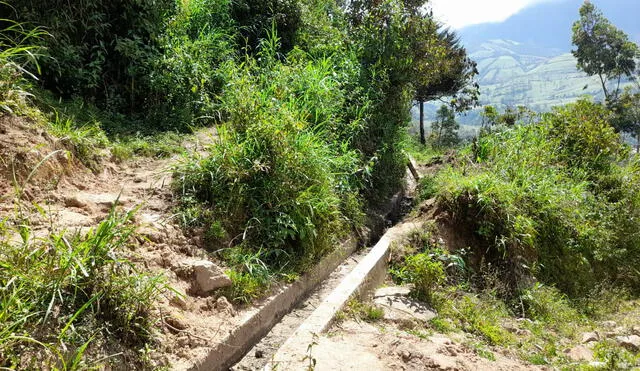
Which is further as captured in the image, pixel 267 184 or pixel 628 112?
pixel 628 112

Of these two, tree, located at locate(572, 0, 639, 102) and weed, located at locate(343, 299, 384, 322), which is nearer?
weed, located at locate(343, 299, 384, 322)

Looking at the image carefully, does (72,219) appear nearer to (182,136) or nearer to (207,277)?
(207,277)

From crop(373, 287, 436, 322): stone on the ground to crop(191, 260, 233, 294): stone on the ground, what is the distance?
4.94ft

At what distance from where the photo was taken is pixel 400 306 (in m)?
4.19

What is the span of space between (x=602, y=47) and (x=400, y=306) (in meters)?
32.1

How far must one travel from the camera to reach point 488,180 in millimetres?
5879

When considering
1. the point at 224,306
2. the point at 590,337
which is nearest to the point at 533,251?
the point at 590,337

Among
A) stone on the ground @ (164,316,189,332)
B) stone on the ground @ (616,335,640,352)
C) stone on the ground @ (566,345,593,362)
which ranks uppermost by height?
stone on the ground @ (164,316,189,332)

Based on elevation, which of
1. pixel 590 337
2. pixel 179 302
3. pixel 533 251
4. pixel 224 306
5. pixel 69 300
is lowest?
pixel 590 337

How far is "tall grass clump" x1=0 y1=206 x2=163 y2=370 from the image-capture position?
2.15m

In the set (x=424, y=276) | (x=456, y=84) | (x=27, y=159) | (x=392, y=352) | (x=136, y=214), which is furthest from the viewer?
(x=456, y=84)

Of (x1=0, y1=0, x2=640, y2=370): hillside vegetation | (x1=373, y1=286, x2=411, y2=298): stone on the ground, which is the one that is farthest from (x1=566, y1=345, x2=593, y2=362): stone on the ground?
(x1=373, y1=286, x2=411, y2=298): stone on the ground

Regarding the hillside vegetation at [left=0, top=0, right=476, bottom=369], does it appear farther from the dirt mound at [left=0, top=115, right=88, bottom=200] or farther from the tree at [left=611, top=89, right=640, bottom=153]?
the tree at [left=611, top=89, right=640, bottom=153]

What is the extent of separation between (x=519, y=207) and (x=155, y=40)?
548 centimetres
